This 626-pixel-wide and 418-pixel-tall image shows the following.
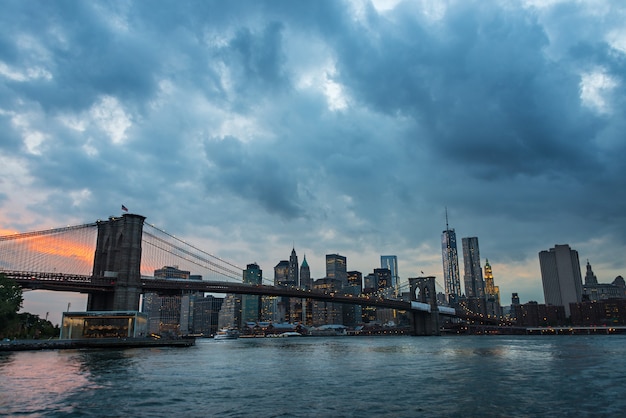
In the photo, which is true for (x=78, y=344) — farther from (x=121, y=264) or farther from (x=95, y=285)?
(x=121, y=264)

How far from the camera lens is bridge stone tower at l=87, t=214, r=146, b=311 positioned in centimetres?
7906

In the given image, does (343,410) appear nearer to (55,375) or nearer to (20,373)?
(55,375)

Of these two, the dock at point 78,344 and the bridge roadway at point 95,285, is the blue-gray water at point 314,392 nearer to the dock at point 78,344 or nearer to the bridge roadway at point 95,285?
the dock at point 78,344

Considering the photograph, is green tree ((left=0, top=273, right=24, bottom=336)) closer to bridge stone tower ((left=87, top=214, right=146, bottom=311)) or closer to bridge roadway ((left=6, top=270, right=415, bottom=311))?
bridge roadway ((left=6, top=270, right=415, bottom=311))

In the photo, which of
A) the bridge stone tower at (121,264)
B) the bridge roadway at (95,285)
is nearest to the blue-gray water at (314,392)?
the bridge roadway at (95,285)

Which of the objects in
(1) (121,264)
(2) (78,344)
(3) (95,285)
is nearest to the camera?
(2) (78,344)

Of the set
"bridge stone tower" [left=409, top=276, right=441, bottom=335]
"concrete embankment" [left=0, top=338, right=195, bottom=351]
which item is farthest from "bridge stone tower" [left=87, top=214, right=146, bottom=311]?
"bridge stone tower" [left=409, top=276, right=441, bottom=335]

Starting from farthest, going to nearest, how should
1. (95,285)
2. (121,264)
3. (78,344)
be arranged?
(121,264), (95,285), (78,344)

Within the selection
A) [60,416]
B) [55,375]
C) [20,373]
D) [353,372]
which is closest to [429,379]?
[353,372]

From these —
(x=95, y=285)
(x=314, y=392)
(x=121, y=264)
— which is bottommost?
(x=314, y=392)

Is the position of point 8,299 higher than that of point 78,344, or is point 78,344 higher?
point 8,299

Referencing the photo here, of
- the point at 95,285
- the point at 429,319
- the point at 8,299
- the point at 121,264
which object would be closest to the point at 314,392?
the point at 8,299

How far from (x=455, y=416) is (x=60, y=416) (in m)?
16.1

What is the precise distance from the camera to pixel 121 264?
264ft
